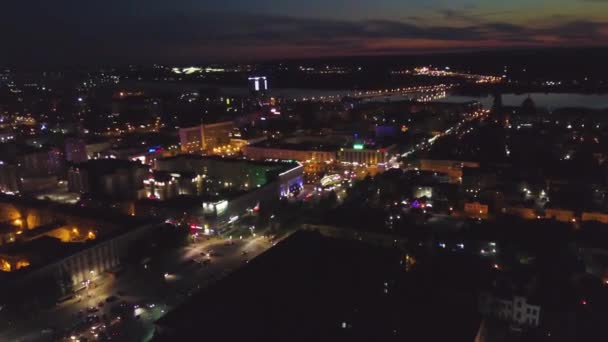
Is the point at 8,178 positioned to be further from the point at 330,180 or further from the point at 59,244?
the point at 330,180

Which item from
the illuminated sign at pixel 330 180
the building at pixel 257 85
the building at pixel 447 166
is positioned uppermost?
the building at pixel 257 85

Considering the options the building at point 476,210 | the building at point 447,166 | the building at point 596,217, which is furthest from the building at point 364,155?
the building at point 596,217

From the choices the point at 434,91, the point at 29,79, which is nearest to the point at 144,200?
the point at 434,91

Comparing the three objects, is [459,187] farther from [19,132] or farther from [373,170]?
[19,132]

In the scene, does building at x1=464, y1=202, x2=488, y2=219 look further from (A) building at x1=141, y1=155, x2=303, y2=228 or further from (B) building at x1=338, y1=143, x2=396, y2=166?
(B) building at x1=338, y1=143, x2=396, y2=166

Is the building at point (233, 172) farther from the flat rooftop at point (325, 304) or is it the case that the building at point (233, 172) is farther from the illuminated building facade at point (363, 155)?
the flat rooftop at point (325, 304)

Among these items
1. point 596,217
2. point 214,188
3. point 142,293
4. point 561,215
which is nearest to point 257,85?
point 214,188

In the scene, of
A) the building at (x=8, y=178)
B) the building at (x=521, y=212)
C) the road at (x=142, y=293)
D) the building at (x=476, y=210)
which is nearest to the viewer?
the road at (x=142, y=293)
